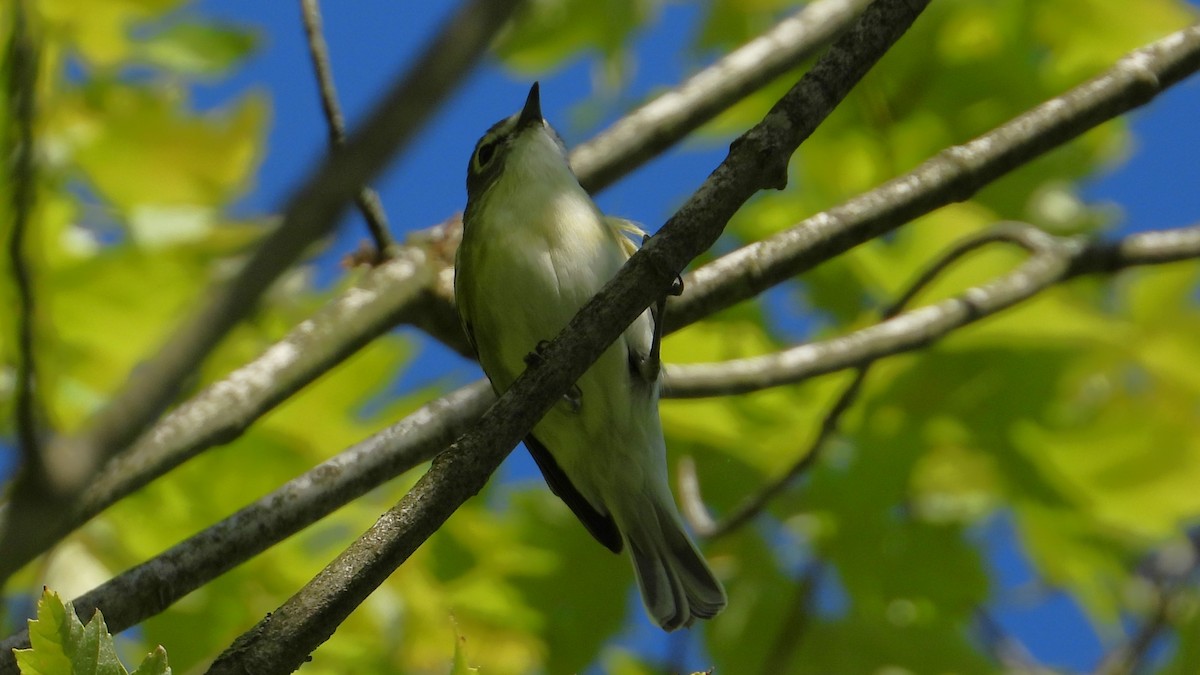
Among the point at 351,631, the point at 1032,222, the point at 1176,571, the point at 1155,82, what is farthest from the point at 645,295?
the point at 1176,571

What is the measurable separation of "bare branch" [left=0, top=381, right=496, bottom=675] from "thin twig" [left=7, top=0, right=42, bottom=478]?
69 centimetres

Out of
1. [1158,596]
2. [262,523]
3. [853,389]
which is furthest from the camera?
[1158,596]

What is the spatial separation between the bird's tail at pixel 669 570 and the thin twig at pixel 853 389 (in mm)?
175

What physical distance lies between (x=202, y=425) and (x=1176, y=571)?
4.73 m

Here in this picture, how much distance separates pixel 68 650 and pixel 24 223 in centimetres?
62

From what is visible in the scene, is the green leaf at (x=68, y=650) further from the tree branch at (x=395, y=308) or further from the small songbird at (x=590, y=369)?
the small songbird at (x=590, y=369)

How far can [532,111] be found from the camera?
169 inches

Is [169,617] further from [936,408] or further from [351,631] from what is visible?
[936,408]

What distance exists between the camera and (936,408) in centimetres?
370

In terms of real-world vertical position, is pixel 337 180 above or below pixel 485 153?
below

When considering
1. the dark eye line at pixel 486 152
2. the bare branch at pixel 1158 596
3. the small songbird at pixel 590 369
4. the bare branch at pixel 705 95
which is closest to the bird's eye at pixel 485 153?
the dark eye line at pixel 486 152

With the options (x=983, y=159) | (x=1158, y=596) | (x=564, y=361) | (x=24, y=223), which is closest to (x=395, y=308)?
(x=564, y=361)

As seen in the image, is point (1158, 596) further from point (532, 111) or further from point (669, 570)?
point (532, 111)

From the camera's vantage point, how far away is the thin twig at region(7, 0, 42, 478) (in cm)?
176
